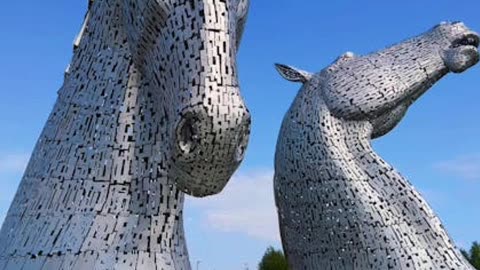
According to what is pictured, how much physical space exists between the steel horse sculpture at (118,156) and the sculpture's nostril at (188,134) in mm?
68

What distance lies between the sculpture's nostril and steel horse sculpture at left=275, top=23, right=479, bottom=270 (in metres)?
4.36

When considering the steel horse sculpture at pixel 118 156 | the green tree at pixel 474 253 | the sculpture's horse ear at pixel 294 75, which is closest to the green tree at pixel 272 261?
the green tree at pixel 474 253

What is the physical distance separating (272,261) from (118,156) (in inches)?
932

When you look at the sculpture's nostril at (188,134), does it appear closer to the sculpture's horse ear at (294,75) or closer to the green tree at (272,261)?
the sculpture's horse ear at (294,75)

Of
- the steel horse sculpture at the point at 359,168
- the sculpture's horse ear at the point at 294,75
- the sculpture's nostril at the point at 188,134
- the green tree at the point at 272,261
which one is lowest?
the sculpture's nostril at the point at 188,134

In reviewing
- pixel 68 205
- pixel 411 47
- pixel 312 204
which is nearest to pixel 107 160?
pixel 68 205

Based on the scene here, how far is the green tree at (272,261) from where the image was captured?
80.1 feet

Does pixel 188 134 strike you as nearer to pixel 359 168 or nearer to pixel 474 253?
pixel 359 168

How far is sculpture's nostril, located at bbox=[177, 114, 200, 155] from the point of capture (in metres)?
1.40

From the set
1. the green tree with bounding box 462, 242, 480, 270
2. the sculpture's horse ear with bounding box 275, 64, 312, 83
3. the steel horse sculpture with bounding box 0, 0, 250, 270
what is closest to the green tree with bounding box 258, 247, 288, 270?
the green tree with bounding box 462, 242, 480, 270

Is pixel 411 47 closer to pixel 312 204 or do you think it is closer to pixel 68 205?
pixel 312 204

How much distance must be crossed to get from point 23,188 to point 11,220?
3.6 inches

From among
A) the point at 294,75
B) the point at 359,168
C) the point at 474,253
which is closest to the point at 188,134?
the point at 359,168

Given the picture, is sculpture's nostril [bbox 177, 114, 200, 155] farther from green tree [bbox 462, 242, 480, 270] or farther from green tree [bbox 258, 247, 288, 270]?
green tree [bbox 462, 242, 480, 270]
